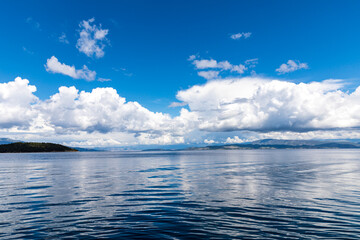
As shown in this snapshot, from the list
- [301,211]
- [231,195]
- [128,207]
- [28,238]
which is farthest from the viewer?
[231,195]

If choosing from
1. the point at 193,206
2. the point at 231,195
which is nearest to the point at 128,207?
the point at 193,206

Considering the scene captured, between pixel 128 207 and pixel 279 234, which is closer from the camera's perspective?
pixel 279 234

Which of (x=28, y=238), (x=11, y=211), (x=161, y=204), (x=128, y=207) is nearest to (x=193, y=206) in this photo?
(x=161, y=204)

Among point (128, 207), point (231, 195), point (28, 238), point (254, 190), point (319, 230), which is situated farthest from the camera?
point (254, 190)

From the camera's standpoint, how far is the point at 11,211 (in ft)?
87.5

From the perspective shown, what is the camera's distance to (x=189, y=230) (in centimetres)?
1997

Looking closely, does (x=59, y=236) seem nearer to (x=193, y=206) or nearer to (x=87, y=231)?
(x=87, y=231)

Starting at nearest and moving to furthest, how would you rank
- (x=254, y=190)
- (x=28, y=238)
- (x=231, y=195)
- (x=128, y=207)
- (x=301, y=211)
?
1. (x=28, y=238)
2. (x=301, y=211)
3. (x=128, y=207)
4. (x=231, y=195)
5. (x=254, y=190)

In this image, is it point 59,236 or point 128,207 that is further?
point 128,207

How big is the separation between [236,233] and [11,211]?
25.4 m

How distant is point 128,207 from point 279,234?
17749mm

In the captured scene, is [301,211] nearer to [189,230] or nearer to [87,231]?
[189,230]

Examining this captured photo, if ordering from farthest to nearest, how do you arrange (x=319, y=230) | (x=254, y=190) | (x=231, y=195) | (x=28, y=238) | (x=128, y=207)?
1. (x=254, y=190)
2. (x=231, y=195)
3. (x=128, y=207)
4. (x=319, y=230)
5. (x=28, y=238)

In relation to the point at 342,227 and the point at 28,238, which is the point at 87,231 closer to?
the point at 28,238
